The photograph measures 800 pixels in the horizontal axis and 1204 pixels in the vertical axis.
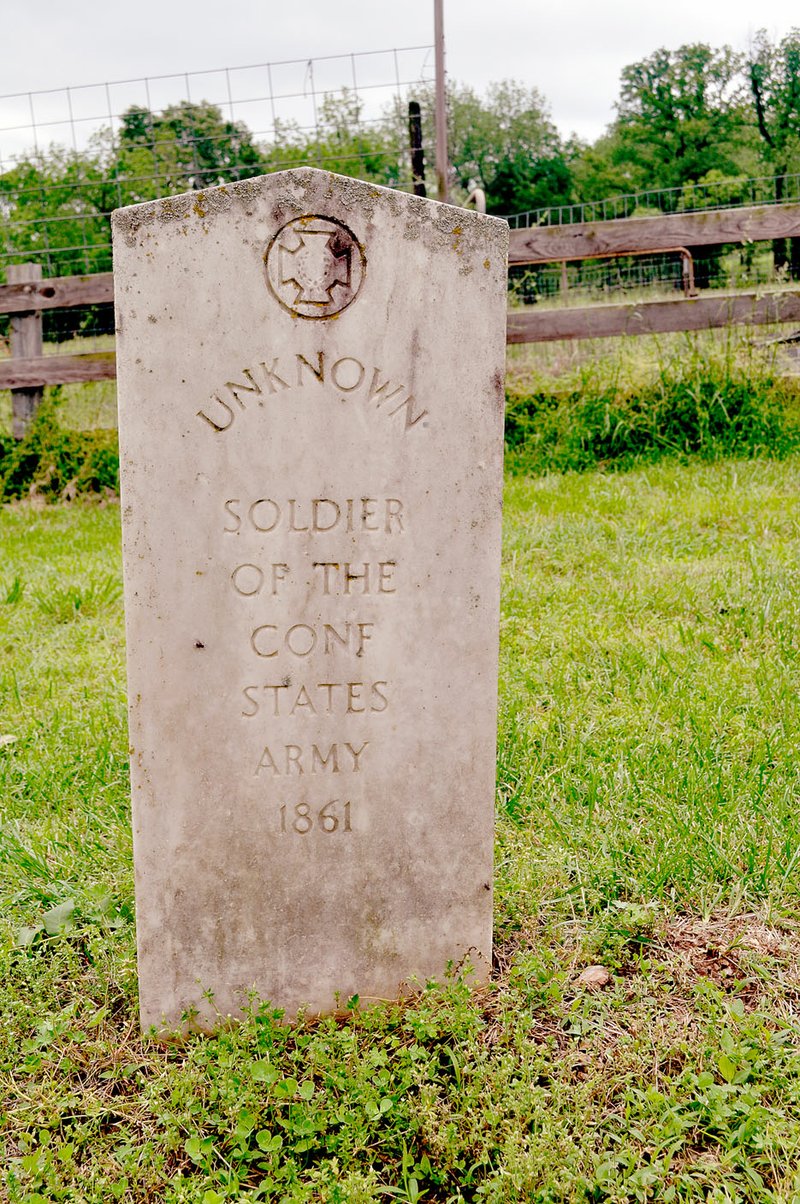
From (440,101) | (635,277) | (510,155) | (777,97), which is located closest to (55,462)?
(440,101)

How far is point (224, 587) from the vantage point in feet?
6.63

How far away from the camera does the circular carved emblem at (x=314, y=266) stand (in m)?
1.92

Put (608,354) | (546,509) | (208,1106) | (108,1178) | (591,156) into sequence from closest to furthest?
(108,1178), (208,1106), (546,509), (608,354), (591,156)

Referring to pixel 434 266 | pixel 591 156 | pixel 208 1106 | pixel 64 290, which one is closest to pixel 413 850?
pixel 208 1106

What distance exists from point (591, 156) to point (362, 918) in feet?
188

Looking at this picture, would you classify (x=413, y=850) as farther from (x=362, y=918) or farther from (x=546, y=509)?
(x=546, y=509)

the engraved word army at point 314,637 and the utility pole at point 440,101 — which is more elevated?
the utility pole at point 440,101

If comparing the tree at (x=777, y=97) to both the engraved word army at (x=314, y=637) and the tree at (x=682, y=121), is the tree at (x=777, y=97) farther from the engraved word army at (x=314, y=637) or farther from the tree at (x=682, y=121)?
the engraved word army at (x=314, y=637)

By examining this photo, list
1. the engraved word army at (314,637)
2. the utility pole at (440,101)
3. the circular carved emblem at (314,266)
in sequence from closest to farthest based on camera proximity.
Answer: the circular carved emblem at (314,266) < the engraved word army at (314,637) < the utility pole at (440,101)

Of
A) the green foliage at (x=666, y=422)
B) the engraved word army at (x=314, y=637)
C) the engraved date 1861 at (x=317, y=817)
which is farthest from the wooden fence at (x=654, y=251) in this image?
the engraved date 1861 at (x=317, y=817)

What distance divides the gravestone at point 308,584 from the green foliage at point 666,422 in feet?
14.8

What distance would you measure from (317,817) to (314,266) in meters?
1.15

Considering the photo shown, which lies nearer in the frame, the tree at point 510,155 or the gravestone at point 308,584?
the gravestone at point 308,584

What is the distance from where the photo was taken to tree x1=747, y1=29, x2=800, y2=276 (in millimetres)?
40406
